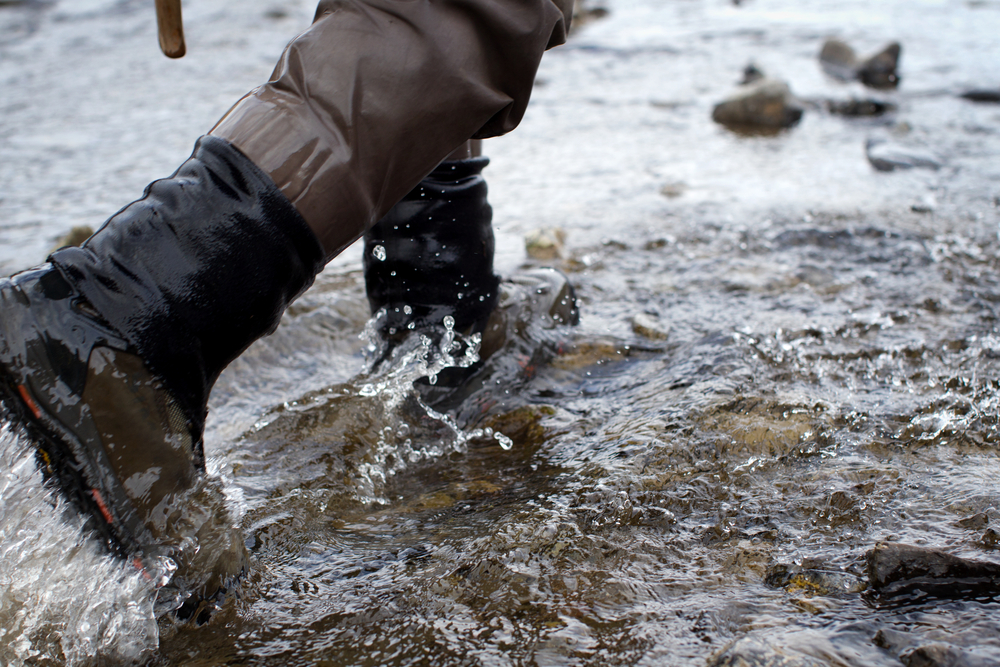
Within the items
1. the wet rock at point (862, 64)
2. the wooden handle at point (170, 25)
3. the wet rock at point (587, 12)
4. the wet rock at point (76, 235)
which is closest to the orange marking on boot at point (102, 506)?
the wooden handle at point (170, 25)

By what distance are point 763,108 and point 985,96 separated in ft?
5.44

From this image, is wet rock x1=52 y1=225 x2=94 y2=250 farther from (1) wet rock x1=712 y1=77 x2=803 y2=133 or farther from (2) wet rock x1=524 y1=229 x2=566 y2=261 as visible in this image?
(1) wet rock x1=712 y1=77 x2=803 y2=133

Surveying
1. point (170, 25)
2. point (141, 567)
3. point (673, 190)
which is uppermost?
point (170, 25)

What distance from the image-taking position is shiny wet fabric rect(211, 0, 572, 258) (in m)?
1.34

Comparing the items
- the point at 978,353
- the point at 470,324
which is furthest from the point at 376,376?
the point at 978,353

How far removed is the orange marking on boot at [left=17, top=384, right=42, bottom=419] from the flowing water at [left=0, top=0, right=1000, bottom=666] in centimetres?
11

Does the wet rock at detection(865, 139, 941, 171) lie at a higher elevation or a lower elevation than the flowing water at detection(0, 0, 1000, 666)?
lower

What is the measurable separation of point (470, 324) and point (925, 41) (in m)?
7.29

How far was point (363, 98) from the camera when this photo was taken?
4.43ft

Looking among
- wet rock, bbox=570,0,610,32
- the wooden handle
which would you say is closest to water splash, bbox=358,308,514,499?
the wooden handle

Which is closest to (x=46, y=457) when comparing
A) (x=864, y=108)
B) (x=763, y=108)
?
(x=763, y=108)

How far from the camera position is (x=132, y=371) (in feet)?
4.15

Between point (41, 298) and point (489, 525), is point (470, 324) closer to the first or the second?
point (489, 525)

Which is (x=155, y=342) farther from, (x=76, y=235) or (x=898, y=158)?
(x=898, y=158)
